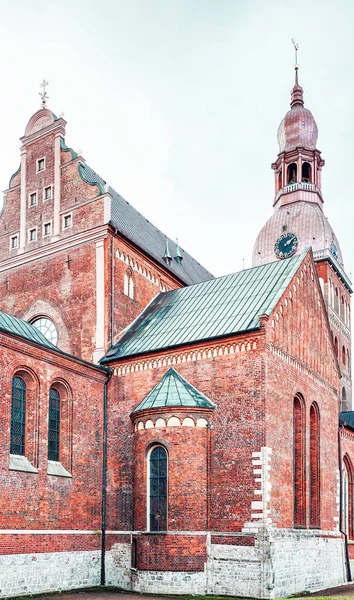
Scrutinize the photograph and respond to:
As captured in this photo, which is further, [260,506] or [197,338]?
[197,338]

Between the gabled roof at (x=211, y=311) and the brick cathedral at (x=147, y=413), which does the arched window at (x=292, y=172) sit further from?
the gabled roof at (x=211, y=311)

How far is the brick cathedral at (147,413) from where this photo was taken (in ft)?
67.5

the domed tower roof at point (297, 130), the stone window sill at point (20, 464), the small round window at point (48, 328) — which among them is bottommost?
the stone window sill at point (20, 464)

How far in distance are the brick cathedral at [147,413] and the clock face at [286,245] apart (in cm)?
1657

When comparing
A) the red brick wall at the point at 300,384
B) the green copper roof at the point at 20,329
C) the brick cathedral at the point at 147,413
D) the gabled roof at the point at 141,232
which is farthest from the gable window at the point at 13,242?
the red brick wall at the point at 300,384

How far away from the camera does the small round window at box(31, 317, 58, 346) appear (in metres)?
27.8

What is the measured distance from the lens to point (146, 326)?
2695 cm

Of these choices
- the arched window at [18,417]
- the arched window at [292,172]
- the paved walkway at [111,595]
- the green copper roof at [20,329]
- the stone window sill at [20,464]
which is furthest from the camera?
the arched window at [292,172]

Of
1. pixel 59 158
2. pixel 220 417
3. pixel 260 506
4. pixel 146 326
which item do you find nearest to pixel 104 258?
pixel 146 326

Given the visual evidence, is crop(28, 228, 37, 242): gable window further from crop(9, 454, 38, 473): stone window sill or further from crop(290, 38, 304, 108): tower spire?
crop(290, 38, 304, 108): tower spire

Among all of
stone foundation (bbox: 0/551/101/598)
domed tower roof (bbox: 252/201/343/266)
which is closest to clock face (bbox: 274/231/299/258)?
domed tower roof (bbox: 252/201/343/266)

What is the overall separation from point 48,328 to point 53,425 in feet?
21.1

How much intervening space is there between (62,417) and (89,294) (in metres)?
5.80

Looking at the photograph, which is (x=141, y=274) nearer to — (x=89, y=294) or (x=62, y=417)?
(x=89, y=294)
